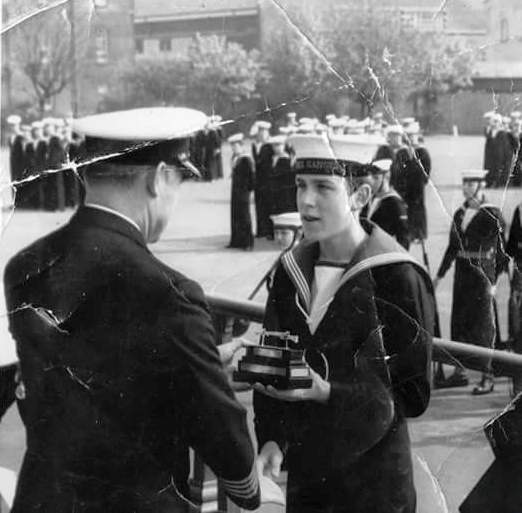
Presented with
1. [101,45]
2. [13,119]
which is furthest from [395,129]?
[13,119]

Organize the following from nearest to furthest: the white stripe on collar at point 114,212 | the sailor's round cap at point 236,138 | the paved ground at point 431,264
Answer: the white stripe on collar at point 114,212 < the paved ground at point 431,264 < the sailor's round cap at point 236,138

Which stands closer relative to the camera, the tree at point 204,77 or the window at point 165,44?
the tree at point 204,77

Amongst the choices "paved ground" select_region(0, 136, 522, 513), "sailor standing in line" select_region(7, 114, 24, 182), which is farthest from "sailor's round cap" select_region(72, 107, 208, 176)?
"sailor standing in line" select_region(7, 114, 24, 182)

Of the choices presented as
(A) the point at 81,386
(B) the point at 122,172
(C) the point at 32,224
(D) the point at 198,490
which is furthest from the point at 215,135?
(D) the point at 198,490

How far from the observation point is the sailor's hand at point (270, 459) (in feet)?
9.71

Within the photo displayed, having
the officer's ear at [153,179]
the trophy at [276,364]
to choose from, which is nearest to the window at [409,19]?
the officer's ear at [153,179]

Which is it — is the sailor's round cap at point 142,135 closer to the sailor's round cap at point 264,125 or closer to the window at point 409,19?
the sailor's round cap at point 264,125

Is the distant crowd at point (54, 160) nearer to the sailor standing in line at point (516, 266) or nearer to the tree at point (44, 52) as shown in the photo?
the tree at point (44, 52)

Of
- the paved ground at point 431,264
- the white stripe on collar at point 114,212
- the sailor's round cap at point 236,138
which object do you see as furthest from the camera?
the sailor's round cap at point 236,138

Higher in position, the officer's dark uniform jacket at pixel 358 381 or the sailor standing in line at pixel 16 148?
the sailor standing in line at pixel 16 148

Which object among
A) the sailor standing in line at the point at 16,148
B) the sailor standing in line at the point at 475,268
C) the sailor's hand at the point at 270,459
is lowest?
the sailor's hand at the point at 270,459

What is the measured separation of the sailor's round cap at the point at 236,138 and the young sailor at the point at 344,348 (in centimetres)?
19

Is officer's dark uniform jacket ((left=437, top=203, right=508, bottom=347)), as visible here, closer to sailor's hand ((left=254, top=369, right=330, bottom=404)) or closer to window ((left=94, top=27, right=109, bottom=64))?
sailor's hand ((left=254, top=369, right=330, bottom=404))

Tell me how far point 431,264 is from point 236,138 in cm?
60
